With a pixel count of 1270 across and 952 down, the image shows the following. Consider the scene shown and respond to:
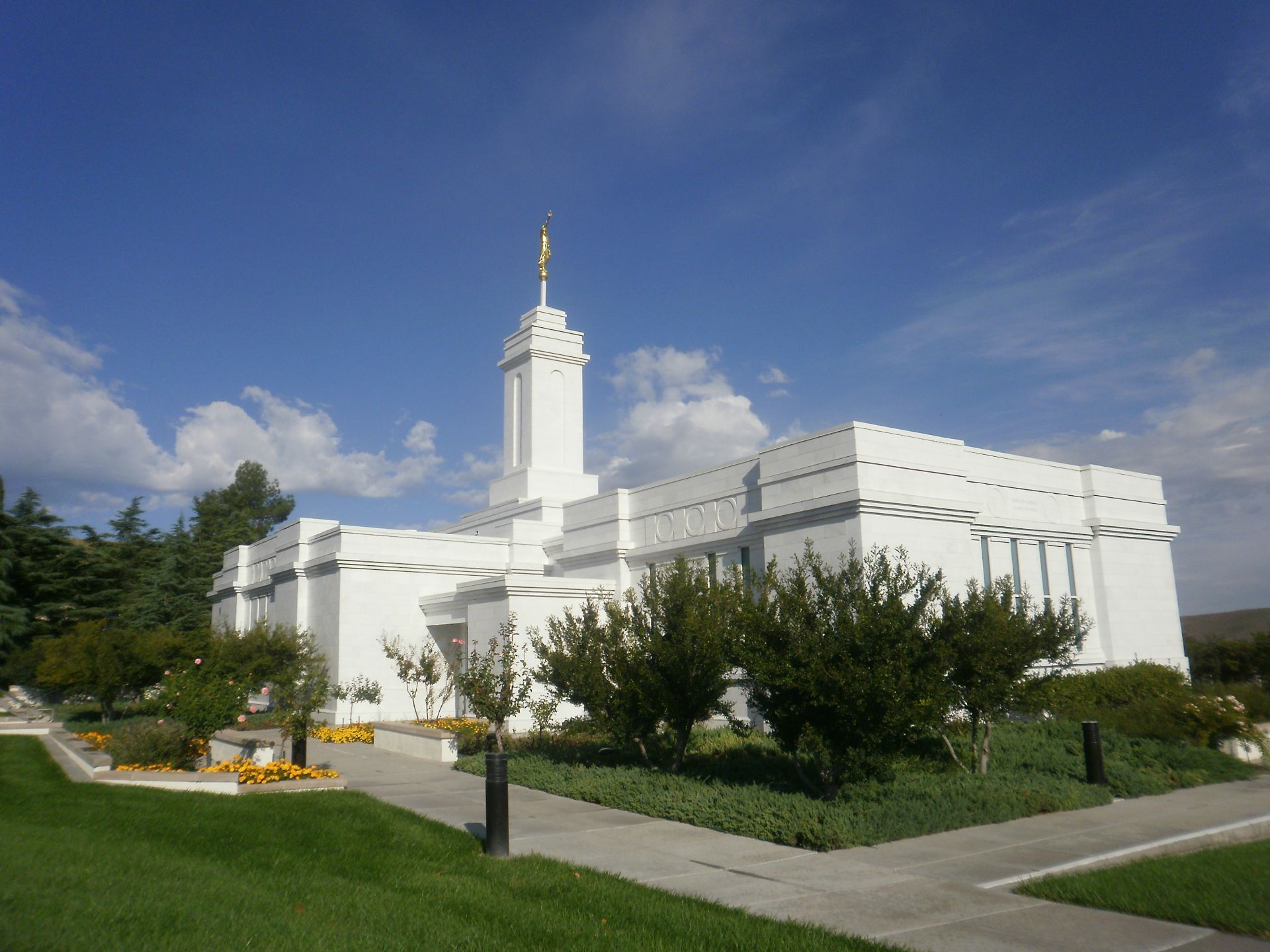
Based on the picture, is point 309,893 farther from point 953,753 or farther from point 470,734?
point 470,734

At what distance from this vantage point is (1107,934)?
6.05 meters

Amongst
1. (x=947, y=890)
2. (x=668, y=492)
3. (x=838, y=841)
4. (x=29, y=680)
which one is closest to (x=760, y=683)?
(x=838, y=841)

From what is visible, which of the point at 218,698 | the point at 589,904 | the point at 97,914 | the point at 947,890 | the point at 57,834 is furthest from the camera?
the point at 218,698

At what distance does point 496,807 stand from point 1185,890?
5.92 metres

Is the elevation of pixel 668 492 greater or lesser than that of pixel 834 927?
greater

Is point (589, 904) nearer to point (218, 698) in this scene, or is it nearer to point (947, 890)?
point (947, 890)

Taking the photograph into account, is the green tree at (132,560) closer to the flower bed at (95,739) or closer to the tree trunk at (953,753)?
the flower bed at (95,739)

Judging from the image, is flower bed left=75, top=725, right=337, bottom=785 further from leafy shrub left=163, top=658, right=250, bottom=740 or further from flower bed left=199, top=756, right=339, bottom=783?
leafy shrub left=163, top=658, right=250, bottom=740

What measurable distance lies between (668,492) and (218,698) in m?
12.1

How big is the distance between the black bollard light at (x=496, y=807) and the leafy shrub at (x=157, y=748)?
751 centimetres

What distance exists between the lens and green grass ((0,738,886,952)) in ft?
18.3

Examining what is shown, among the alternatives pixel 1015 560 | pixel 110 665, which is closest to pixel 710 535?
pixel 1015 560

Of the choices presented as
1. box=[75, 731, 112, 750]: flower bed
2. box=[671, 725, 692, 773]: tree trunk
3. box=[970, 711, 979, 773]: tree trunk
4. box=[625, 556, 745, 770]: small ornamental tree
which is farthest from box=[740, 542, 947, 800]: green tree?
A: box=[75, 731, 112, 750]: flower bed

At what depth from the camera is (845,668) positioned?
9883 mm
